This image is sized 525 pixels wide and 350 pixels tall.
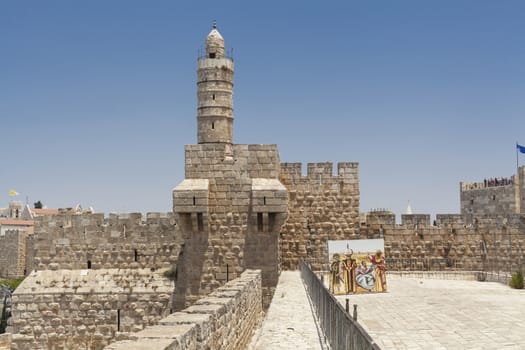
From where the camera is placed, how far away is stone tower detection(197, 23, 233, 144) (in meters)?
31.5

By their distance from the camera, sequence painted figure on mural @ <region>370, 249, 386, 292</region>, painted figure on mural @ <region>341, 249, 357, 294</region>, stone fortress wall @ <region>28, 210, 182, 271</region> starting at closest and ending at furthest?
painted figure on mural @ <region>341, 249, 357, 294</region>
painted figure on mural @ <region>370, 249, 386, 292</region>
stone fortress wall @ <region>28, 210, 182, 271</region>

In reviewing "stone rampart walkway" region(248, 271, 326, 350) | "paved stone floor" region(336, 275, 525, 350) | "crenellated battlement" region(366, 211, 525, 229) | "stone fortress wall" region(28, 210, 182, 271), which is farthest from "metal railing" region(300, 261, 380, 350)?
"crenellated battlement" region(366, 211, 525, 229)

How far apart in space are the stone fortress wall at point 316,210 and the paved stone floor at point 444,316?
2495 millimetres

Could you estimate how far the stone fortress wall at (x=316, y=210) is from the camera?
1769cm

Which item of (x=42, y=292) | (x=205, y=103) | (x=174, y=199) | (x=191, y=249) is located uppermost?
(x=205, y=103)

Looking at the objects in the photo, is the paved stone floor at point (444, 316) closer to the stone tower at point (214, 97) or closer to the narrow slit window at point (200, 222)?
the narrow slit window at point (200, 222)

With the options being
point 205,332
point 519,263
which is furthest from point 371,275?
point 205,332

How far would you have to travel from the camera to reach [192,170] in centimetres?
1425

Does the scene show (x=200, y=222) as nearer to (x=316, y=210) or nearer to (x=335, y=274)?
(x=335, y=274)

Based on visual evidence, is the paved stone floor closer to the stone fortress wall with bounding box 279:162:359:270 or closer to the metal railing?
the metal railing

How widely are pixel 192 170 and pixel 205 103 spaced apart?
1779 centimetres

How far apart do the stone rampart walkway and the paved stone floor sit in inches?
35.1

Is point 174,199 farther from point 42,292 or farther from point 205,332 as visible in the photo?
point 205,332

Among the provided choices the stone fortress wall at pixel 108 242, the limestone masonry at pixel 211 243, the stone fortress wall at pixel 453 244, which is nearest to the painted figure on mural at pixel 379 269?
the limestone masonry at pixel 211 243
